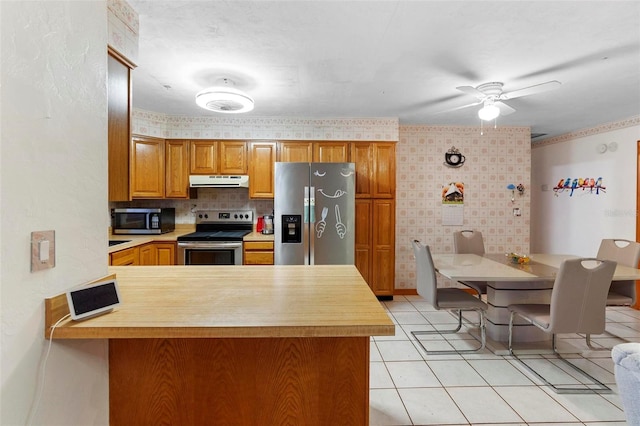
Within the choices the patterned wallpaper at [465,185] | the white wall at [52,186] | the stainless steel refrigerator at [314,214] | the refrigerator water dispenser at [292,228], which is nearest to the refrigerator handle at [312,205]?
the stainless steel refrigerator at [314,214]

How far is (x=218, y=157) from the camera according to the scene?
3953 millimetres

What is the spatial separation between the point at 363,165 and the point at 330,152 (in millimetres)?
462

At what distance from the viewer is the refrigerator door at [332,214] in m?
3.63

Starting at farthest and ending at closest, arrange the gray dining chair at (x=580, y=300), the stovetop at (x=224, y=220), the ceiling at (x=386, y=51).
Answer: the stovetop at (x=224, y=220)
the gray dining chair at (x=580, y=300)
the ceiling at (x=386, y=51)

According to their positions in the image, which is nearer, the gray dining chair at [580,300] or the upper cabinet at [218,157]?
the gray dining chair at [580,300]

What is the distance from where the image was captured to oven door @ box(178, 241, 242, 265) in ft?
11.6

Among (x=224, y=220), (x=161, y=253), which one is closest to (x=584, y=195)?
(x=224, y=220)

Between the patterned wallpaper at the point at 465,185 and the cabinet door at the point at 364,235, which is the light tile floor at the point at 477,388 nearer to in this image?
the cabinet door at the point at 364,235

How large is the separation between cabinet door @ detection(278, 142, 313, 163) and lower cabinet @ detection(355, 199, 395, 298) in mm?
906

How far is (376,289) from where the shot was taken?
13.2 ft

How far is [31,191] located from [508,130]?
5126 mm

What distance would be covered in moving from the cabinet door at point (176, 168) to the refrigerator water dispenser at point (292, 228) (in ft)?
4.52

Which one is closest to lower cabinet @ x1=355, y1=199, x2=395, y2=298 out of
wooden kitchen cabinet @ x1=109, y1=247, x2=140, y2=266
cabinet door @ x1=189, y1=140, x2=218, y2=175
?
cabinet door @ x1=189, y1=140, x2=218, y2=175

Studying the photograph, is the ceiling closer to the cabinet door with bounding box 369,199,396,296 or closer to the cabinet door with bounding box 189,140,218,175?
the cabinet door with bounding box 189,140,218,175
